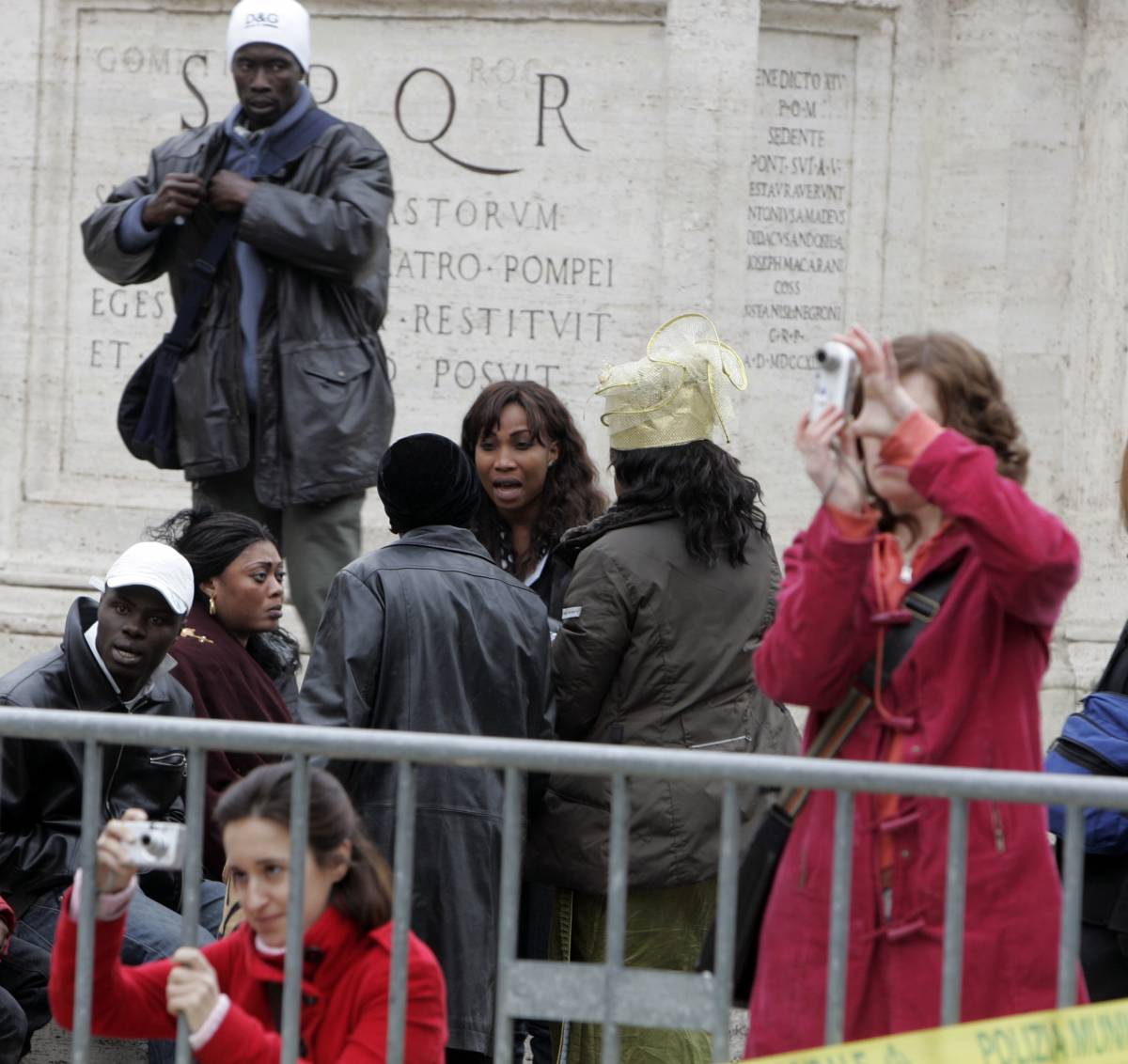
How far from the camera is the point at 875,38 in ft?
30.5

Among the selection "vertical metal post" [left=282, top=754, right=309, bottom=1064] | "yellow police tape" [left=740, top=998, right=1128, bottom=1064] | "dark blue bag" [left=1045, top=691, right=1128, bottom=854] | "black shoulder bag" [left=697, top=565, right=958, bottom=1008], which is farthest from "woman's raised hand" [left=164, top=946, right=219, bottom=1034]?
"dark blue bag" [left=1045, top=691, right=1128, bottom=854]

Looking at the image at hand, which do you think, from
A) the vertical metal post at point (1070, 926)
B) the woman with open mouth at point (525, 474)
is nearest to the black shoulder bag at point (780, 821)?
the vertical metal post at point (1070, 926)

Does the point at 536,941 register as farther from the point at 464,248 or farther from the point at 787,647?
the point at 464,248

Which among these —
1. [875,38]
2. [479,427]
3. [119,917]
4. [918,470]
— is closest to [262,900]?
[119,917]

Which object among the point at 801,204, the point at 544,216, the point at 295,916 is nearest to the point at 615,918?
the point at 295,916

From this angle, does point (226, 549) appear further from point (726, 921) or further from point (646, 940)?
point (726, 921)

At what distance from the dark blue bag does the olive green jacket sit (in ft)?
2.46

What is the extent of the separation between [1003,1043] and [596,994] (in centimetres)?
61

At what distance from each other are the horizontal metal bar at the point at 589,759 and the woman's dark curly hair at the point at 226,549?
249cm

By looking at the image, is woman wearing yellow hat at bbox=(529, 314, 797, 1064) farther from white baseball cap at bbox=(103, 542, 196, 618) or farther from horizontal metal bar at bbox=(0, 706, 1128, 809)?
horizontal metal bar at bbox=(0, 706, 1128, 809)

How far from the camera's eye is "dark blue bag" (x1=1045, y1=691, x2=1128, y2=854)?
4.08 m

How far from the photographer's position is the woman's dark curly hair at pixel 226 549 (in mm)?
5699

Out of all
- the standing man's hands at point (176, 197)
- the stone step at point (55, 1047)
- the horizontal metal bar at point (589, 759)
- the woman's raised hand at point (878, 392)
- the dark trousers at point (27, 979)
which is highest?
the standing man's hands at point (176, 197)

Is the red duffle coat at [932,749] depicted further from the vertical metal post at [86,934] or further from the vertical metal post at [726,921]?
the vertical metal post at [86,934]
